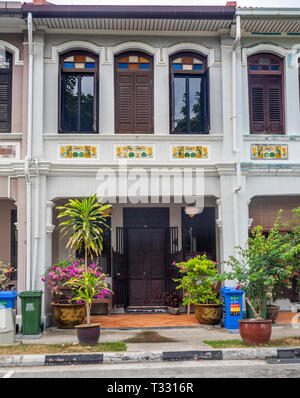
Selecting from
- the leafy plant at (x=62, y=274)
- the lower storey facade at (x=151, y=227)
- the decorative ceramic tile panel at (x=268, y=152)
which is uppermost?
the decorative ceramic tile panel at (x=268, y=152)

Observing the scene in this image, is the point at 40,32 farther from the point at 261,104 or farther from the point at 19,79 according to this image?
the point at 261,104

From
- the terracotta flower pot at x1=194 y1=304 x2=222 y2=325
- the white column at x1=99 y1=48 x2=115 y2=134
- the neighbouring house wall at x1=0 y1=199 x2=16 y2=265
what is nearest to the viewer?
the terracotta flower pot at x1=194 y1=304 x2=222 y2=325

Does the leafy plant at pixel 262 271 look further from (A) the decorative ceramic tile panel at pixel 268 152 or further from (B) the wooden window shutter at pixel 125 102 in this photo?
(B) the wooden window shutter at pixel 125 102

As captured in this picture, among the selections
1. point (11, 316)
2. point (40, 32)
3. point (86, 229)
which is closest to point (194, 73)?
point (40, 32)

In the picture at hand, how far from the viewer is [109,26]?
12.0 m

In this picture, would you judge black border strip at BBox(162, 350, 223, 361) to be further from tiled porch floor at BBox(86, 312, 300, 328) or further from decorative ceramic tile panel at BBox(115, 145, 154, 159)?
decorative ceramic tile panel at BBox(115, 145, 154, 159)

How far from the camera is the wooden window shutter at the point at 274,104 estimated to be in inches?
489

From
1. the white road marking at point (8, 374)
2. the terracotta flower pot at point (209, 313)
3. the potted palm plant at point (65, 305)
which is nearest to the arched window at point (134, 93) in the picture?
the potted palm plant at point (65, 305)

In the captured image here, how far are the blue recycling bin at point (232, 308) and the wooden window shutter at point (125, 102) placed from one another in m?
4.61

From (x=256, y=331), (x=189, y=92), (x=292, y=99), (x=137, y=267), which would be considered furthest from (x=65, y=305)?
(x=292, y=99)

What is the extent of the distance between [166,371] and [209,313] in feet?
13.2

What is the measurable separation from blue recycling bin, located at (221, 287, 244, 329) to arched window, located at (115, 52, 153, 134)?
438 centimetres

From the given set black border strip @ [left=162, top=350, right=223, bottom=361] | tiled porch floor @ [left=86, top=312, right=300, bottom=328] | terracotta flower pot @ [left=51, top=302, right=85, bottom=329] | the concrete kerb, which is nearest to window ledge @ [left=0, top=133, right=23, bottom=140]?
terracotta flower pot @ [left=51, top=302, right=85, bottom=329]

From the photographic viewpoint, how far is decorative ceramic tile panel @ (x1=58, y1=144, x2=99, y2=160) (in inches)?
468
